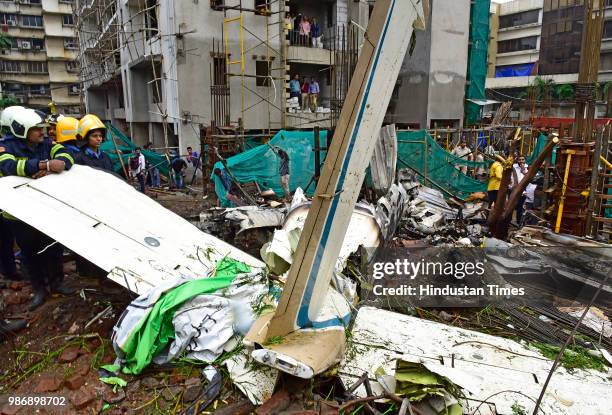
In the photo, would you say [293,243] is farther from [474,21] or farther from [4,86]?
[4,86]

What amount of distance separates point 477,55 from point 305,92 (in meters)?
11.7

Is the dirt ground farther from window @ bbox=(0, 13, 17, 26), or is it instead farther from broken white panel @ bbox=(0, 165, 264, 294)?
window @ bbox=(0, 13, 17, 26)

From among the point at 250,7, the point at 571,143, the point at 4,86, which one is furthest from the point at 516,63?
the point at 4,86

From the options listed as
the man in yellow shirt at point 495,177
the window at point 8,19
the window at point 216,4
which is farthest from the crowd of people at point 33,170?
the window at point 8,19

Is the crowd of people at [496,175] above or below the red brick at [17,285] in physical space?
above

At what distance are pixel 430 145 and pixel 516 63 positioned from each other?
39192 millimetres

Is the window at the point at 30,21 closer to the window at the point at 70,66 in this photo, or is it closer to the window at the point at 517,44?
the window at the point at 70,66

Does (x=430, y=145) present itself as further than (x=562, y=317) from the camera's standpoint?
Yes

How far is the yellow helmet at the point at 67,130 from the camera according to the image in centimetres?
485

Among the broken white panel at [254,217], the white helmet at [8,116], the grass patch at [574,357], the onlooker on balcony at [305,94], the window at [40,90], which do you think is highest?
the window at [40,90]

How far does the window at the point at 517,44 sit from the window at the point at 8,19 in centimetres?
4692

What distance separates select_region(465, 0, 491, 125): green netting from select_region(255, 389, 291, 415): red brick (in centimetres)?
2439

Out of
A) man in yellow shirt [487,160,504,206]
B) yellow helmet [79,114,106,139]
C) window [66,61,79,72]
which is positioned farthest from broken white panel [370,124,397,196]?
window [66,61,79,72]

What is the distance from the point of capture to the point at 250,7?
1681cm
